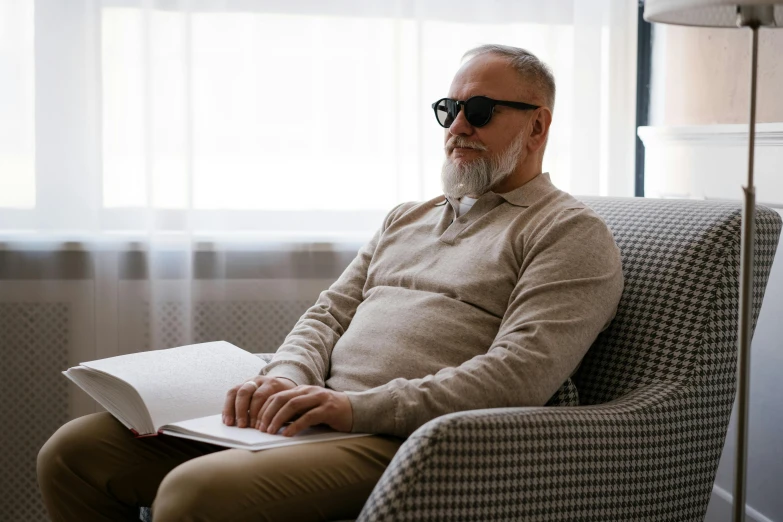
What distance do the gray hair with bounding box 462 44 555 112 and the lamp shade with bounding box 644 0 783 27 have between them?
471mm

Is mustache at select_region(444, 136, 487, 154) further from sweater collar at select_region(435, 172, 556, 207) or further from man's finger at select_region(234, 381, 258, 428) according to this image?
man's finger at select_region(234, 381, 258, 428)

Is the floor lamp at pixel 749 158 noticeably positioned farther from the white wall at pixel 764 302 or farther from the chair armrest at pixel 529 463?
the white wall at pixel 764 302

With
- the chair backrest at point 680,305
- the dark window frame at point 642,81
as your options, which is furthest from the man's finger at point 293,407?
the dark window frame at point 642,81

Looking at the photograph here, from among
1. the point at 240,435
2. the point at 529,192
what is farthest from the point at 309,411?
the point at 529,192

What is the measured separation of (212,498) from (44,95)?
5.04 feet

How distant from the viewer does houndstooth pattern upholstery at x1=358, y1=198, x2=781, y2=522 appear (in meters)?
1.20

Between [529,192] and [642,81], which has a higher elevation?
[642,81]

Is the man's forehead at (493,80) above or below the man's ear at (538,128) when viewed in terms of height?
above

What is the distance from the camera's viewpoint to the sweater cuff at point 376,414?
139 cm

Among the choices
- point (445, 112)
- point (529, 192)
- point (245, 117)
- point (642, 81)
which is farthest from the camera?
point (642, 81)

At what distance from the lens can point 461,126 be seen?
5.97 ft

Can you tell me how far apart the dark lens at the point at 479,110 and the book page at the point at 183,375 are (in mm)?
653

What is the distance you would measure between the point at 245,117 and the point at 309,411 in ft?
4.23

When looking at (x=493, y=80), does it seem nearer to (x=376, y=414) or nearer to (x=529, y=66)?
(x=529, y=66)
